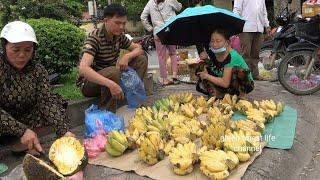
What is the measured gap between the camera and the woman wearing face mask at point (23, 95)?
363cm

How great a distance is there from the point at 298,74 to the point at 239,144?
127 inches

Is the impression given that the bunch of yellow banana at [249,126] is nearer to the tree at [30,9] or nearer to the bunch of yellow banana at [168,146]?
the bunch of yellow banana at [168,146]

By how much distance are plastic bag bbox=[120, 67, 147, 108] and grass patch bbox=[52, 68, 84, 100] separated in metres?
0.71

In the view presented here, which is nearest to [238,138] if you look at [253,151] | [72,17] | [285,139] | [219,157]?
[253,151]

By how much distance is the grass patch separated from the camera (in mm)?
5763

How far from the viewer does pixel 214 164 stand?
3.34 metres

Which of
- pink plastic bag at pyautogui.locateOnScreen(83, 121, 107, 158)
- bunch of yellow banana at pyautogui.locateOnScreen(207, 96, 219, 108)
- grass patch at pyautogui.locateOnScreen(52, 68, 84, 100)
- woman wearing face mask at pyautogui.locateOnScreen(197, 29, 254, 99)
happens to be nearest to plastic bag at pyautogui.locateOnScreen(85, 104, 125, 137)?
pink plastic bag at pyautogui.locateOnScreen(83, 121, 107, 158)

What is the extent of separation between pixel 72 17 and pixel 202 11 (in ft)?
15.9

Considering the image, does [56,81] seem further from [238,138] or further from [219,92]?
[238,138]

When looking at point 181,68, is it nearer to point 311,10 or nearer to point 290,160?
point 311,10

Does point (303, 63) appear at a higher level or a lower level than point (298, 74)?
higher

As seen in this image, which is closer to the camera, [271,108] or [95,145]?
[95,145]

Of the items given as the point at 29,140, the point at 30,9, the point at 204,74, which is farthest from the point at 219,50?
the point at 30,9

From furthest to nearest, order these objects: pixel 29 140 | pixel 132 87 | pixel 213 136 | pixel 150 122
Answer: pixel 132 87
pixel 150 122
pixel 213 136
pixel 29 140
